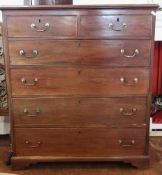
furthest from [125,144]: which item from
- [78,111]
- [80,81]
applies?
[80,81]

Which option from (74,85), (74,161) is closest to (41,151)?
(74,161)

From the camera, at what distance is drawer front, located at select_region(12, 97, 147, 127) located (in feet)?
5.90

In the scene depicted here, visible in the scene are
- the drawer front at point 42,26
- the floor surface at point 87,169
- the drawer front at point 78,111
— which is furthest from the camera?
the floor surface at point 87,169

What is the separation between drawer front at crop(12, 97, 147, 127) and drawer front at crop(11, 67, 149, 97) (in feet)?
0.17

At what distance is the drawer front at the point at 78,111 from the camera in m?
1.80

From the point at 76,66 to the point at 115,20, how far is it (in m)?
0.35

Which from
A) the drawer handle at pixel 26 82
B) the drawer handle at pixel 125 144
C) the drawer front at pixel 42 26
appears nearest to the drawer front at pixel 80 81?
the drawer handle at pixel 26 82

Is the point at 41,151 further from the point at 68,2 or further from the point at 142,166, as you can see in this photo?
the point at 68,2

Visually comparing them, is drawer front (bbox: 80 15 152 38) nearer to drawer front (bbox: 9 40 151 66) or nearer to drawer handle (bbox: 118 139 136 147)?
drawer front (bbox: 9 40 151 66)

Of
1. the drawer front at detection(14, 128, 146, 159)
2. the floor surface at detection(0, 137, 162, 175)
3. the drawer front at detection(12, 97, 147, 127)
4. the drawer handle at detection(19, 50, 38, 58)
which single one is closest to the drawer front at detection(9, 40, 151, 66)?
the drawer handle at detection(19, 50, 38, 58)

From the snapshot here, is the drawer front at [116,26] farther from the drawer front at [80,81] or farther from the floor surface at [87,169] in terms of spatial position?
the floor surface at [87,169]

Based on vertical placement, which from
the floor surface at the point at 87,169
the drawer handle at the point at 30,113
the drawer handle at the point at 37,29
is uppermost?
the drawer handle at the point at 37,29

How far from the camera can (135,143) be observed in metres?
1.88

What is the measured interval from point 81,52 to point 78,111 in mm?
369
